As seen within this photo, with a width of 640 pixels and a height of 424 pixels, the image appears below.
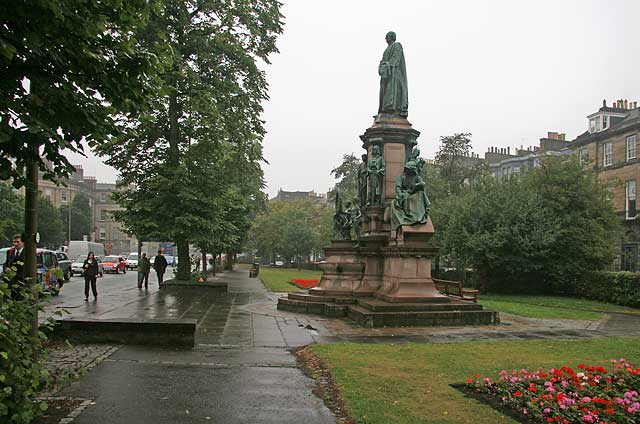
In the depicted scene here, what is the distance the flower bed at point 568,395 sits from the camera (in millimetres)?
5965

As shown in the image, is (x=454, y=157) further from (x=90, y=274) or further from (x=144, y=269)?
(x=90, y=274)

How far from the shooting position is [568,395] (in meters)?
6.71

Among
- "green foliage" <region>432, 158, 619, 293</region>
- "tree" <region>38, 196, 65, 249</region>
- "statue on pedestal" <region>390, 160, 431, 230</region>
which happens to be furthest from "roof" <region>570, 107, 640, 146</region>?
"tree" <region>38, 196, 65, 249</region>

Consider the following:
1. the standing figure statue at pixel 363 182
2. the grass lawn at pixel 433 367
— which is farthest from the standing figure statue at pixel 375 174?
the grass lawn at pixel 433 367

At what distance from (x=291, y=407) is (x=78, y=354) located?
4.50 meters

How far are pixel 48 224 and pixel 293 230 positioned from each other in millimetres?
32656

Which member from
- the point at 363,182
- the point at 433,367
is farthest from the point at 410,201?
the point at 433,367

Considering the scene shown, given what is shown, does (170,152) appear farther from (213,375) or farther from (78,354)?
(213,375)

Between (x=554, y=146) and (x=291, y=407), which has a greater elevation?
(x=554, y=146)

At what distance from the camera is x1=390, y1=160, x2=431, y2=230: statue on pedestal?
1577 cm

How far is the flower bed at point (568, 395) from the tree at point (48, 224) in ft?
243

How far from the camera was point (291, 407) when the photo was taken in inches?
259

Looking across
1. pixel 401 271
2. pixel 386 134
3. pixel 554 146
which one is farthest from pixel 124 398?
pixel 554 146

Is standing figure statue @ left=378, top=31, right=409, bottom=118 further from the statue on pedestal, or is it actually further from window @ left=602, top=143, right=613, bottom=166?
window @ left=602, top=143, right=613, bottom=166
